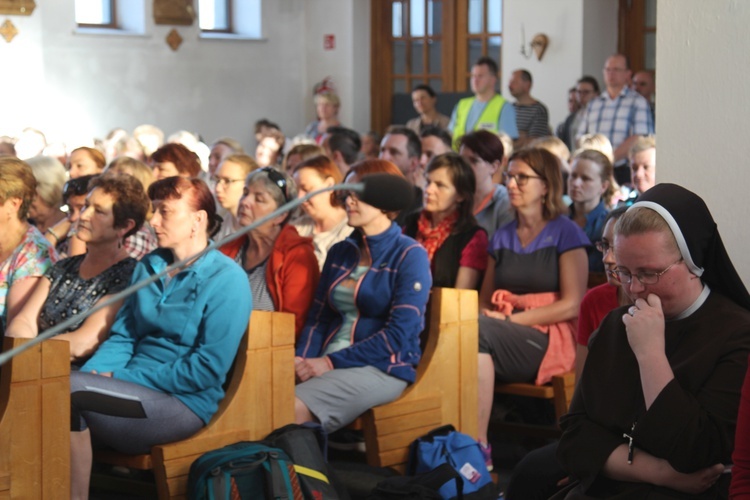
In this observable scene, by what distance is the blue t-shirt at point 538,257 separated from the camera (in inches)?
182

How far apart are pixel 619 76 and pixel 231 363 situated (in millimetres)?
6106

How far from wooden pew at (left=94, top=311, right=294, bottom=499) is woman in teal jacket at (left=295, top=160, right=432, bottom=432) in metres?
0.18

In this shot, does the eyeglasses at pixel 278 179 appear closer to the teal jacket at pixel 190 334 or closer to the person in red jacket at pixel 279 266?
the person in red jacket at pixel 279 266

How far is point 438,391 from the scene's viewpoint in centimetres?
424

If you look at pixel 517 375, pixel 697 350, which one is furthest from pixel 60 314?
pixel 697 350

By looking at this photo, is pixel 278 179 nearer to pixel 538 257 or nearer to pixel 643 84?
pixel 538 257

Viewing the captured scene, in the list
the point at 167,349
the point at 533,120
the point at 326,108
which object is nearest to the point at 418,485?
the point at 167,349

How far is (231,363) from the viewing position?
372 cm

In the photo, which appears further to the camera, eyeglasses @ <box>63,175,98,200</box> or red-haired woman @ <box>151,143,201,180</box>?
red-haired woman @ <box>151,143,201,180</box>

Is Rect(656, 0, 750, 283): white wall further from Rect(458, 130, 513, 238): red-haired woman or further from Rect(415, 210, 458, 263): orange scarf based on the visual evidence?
Rect(458, 130, 513, 238): red-haired woman

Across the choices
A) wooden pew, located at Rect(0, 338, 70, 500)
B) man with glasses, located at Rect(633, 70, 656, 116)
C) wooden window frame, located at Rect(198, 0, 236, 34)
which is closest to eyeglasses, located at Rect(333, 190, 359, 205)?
wooden pew, located at Rect(0, 338, 70, 500)

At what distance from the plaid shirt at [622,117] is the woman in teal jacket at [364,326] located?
507cm

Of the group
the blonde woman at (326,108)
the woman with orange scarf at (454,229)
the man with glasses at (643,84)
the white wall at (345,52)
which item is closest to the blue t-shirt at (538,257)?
the woman with orange scarf at (454,229)

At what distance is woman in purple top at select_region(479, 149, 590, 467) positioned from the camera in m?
4.46
